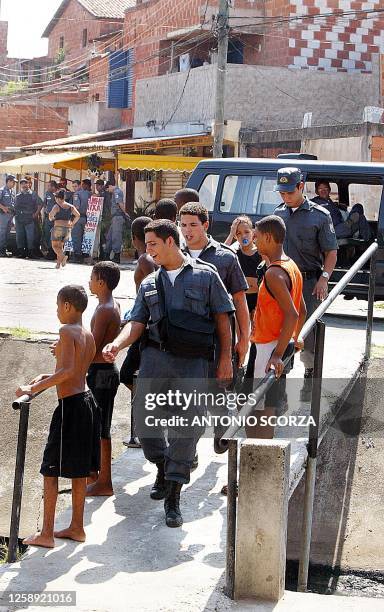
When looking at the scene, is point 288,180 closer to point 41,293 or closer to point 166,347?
point 166,347

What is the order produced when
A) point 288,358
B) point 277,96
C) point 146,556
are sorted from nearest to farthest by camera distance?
point 146,556
point 288,358
point 277,96

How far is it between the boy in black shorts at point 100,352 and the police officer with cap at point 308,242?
1912mm

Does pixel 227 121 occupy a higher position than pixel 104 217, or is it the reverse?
pixel 227 121

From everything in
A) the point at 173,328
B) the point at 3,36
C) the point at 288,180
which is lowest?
the point at 173,328

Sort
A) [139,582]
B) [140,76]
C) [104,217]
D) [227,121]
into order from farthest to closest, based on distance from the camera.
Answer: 1. [140,76]
2. [227,121]
3. [104,217]
4. [139,582]

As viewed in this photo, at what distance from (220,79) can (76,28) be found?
2611cm

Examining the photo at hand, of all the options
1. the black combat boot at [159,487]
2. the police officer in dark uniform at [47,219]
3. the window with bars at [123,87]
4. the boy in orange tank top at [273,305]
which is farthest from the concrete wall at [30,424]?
the window with bars at [123,87]

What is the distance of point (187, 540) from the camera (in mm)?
5480

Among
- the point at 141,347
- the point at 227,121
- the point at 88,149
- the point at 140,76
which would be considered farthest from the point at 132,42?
the point at 141,347

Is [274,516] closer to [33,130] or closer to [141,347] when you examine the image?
[141,347]

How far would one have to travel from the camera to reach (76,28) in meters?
47.1

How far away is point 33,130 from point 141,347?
42136 mm

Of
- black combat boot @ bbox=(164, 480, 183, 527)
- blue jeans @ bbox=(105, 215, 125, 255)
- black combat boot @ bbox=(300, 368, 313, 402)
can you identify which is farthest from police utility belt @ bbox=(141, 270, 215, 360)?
blue jeans @ bbox=(105, 215, 125, 255)

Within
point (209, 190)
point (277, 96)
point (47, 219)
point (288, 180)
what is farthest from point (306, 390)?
point (277, 96)
